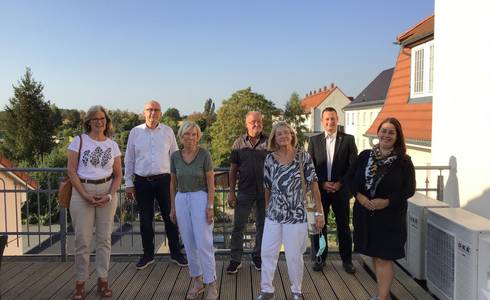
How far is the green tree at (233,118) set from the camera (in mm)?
46188

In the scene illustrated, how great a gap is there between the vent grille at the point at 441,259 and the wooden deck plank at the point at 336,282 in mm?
802

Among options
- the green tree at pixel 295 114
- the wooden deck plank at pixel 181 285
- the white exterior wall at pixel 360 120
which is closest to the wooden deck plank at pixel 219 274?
the wooden deck plank at pixel 181 285

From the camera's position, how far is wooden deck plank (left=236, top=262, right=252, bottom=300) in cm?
393

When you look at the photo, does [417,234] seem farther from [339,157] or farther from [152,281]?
[152,281]

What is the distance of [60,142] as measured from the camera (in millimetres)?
50969

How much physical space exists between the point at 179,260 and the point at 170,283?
1.76 feet

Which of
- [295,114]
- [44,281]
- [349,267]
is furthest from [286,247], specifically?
[295,114]

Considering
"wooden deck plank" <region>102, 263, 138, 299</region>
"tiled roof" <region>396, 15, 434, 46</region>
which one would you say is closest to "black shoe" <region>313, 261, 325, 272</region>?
"wooden deck plank" <region>102, 263, 138, 299</region>

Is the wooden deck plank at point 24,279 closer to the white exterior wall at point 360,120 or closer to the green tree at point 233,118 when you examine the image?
the white exterior wall at point 360,120

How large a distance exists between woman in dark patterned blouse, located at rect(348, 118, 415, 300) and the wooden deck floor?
0.61 meters

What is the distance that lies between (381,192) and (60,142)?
5335 centimetres

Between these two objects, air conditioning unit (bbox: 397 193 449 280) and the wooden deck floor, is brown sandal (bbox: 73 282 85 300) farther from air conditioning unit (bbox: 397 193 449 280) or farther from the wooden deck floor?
air conditioning unit (bbox: 397 193 449 280)

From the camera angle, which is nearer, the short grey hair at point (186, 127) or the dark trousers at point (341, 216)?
the short grey hair at point (186, 127)

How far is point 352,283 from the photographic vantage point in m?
4.24
